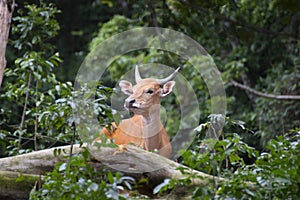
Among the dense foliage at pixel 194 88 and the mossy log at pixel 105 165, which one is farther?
the mossy log at pixel 105 165

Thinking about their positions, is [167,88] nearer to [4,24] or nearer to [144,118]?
[144,118]

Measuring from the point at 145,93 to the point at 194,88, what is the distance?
4.69 metres

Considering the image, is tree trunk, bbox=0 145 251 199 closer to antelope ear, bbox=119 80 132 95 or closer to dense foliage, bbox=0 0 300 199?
dense foliage, bbox=0 0 300 199

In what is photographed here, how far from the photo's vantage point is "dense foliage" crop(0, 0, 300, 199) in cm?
402

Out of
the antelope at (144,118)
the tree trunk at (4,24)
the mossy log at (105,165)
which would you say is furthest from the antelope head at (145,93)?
the tree trunk at (4,24)

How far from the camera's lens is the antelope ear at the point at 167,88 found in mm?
6357

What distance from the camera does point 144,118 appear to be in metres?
6.38

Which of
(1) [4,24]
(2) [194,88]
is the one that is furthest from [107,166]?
(2) [194,88]

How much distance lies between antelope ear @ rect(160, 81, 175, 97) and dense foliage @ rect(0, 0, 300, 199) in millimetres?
467

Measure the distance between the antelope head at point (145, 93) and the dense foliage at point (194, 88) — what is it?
0.50 meters

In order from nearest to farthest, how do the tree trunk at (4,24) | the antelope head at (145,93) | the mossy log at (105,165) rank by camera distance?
the mossy log at (105,165) < the tree trunk at (4,24) < the antelope head at (145,93)

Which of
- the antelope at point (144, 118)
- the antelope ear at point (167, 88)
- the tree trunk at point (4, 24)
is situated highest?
the tree trunk at point (4, 24)

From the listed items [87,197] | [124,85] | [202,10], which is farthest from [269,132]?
[87,197]

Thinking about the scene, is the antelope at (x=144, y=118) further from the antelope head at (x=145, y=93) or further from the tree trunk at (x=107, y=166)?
the tree trunk at (x=107, y=166)
